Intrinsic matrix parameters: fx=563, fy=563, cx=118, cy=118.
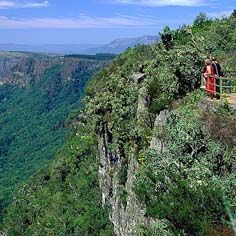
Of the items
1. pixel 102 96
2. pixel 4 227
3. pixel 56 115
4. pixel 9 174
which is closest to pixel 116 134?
pixel 102 96

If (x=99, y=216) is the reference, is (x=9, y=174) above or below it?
below

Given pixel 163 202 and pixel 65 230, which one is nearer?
pixel 163 202

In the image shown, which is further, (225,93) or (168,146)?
(225,93)

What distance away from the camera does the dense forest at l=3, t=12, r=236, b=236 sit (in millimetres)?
13078

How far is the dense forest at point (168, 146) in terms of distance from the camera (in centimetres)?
1308

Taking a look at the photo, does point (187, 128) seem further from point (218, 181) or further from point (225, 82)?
point (225, 82)

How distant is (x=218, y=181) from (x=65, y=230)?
44.2 meters

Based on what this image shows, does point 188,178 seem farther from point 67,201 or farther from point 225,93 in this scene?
point 67,201

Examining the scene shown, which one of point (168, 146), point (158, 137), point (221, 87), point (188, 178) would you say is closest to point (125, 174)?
point (158, 137)

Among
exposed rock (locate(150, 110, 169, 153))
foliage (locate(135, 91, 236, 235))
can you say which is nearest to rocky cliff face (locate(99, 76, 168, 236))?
exposed rock (locate(150, 110, 169, 153))

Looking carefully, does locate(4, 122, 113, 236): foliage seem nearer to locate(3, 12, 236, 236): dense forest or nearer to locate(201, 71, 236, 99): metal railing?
locate(3, 12, 236, 236): dense forest

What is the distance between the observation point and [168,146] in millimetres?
16953

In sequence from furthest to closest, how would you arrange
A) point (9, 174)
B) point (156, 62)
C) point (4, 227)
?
point (9, 174), point (4, 227), point (156, 62)

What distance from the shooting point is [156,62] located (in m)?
28.0
